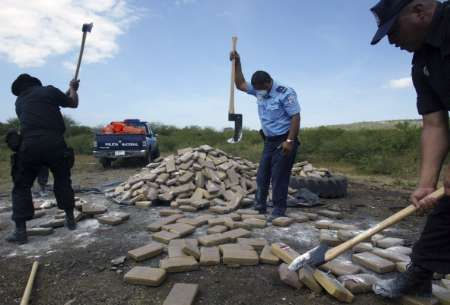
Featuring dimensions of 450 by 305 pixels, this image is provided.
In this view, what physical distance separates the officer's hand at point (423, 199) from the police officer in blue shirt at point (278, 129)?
2180 mm

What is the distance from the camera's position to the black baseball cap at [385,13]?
6.28 ft

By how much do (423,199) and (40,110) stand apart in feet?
12.7

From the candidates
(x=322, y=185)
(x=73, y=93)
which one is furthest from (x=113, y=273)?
(x=322, y=185)

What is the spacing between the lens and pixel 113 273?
3074 mm

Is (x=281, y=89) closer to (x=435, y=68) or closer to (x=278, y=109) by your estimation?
Answer: (x=278, y=109)

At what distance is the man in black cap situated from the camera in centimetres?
194

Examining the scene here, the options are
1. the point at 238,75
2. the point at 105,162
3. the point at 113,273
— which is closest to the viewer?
the point at 113,273

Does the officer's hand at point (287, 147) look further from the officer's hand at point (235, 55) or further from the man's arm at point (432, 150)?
the man's arm at point (432, 150)

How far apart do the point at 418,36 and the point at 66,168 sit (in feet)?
12.4

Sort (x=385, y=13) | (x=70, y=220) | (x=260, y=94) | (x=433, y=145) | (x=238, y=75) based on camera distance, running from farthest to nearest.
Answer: (x=238, y=75)
(x=260, y=94)
(x=70, y=220)
(x=433, y=145)
(x=385, y=13)

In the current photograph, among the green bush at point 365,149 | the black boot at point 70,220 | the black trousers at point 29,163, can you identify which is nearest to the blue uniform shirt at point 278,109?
the black trousers at point 29,163

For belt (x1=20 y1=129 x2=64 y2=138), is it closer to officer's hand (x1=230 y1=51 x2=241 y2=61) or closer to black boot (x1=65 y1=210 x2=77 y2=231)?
black boot (x1=65 y1=210 x2=77 y2=231)

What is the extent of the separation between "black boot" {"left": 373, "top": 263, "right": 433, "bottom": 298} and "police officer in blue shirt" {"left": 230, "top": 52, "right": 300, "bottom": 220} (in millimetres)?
2154

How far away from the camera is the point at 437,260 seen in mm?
2211
